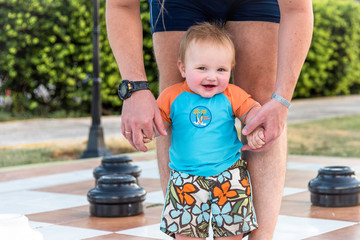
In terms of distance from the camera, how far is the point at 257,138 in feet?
8.29

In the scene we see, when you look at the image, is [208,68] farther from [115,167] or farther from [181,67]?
[115,167]

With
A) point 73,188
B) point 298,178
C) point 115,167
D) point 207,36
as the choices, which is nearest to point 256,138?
point 207,36

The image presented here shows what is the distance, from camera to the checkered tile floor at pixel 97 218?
3.93m

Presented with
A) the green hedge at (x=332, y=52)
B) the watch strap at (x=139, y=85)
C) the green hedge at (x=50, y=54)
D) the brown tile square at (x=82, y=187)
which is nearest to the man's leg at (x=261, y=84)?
the watch strap at (x=139, y=85)

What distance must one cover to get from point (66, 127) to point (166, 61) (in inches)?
318

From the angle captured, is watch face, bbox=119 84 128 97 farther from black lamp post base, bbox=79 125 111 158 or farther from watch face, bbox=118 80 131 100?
black lamp post base, bbox=79 125 111 158

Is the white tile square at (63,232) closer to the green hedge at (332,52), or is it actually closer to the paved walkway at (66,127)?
the paved walkway at (66,127)

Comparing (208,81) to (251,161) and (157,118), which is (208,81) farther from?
(251,161)

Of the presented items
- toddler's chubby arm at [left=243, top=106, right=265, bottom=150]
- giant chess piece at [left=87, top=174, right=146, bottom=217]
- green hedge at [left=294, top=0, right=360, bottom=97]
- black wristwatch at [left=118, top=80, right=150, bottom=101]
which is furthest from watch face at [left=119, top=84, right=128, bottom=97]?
green hedge at [left=294, top=0, right=360, bottom=97]

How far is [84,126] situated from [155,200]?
6141 millimetres

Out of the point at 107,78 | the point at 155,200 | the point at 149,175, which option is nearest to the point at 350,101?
the point at 107,78

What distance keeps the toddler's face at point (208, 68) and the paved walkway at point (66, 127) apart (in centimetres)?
644

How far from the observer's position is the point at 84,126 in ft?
35.9

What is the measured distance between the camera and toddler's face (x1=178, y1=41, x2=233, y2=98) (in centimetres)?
262
